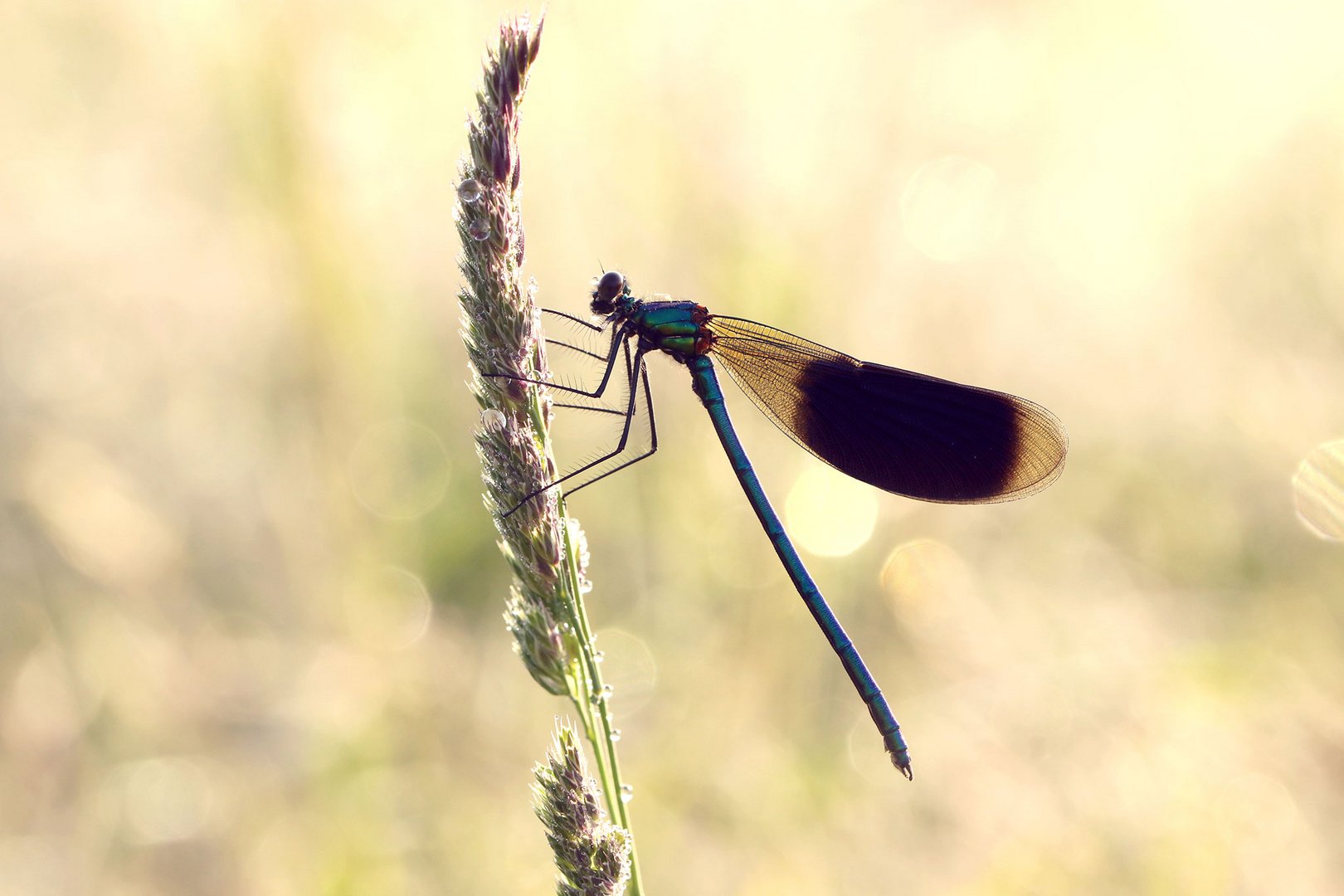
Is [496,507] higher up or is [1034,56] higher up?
[1034,56]

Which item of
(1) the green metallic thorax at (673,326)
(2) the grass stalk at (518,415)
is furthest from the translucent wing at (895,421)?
(2) the grass stalk at (518,415)

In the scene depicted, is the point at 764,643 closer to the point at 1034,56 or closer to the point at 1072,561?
the point at 1072,561

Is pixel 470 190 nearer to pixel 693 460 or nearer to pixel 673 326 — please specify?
pixel 673 326

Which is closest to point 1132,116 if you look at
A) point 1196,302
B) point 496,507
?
point 1196,302

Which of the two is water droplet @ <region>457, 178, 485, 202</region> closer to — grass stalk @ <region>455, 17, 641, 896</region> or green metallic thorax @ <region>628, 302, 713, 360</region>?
grass stalk @ <region>455, 17, 641, 896</region>

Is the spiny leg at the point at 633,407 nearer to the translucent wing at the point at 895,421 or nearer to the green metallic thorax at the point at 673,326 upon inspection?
the green metallic thorax at the point at 673,326

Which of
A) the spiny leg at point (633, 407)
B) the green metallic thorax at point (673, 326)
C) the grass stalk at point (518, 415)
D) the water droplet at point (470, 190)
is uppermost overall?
the green metallic thorax at point (673, 326)
